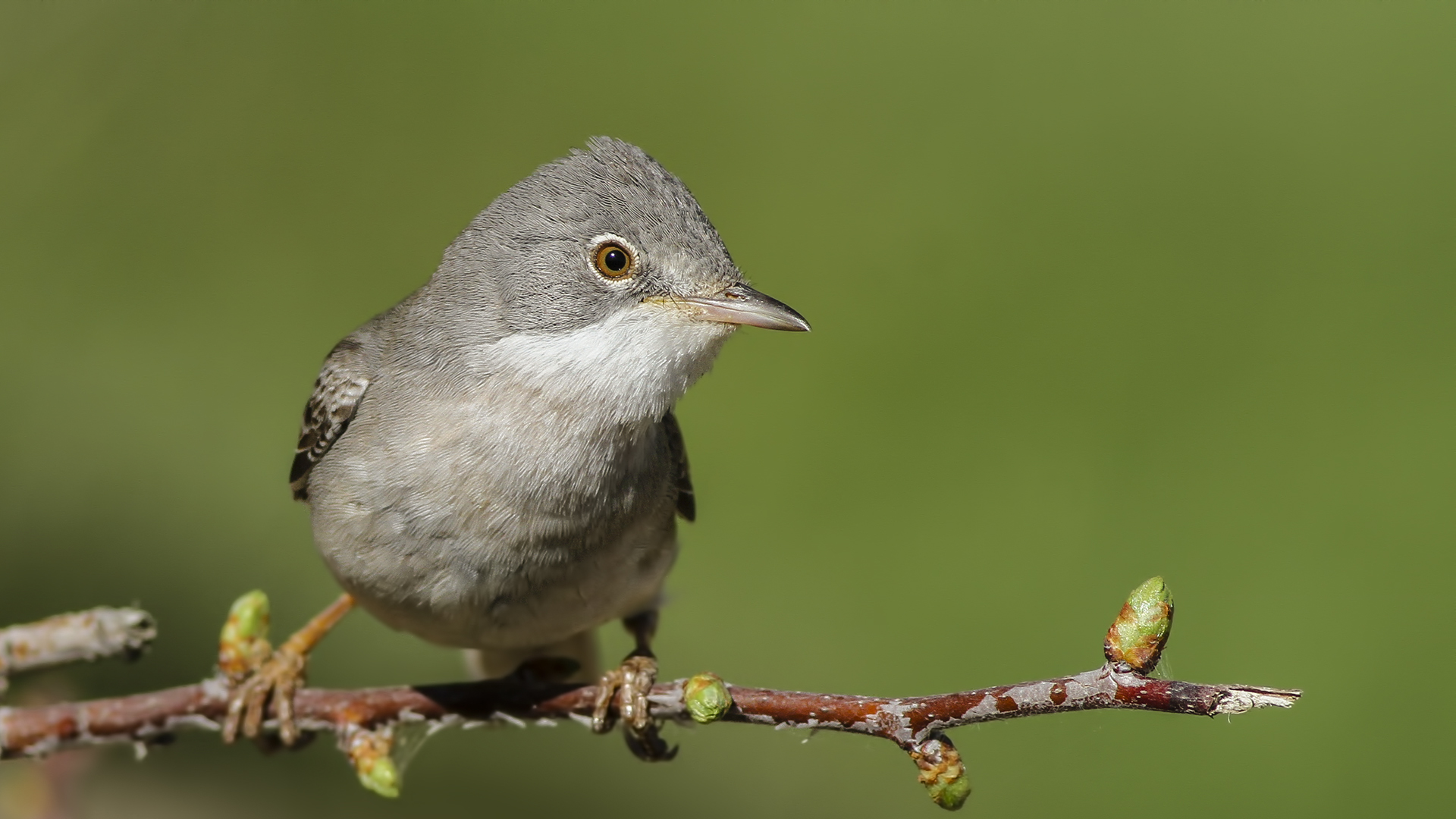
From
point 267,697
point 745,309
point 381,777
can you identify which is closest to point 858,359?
point 745,309

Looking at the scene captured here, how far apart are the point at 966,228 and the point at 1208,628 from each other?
2.43 m

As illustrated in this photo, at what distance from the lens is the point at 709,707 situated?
2.67 m

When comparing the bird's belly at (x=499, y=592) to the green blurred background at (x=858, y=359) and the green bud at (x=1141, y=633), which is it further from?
the green blurred background at (x=858, y=359)

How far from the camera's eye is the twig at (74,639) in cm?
321

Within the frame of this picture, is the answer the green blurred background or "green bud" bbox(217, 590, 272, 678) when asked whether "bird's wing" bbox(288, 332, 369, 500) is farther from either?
the green blurred background

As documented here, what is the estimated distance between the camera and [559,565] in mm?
3492

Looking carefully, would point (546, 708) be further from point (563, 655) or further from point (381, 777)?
point (563, 655)

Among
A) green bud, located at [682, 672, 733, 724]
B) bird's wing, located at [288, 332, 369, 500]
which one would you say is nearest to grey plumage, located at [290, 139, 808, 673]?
bird's wing, located at [288, 332, 369, 500]

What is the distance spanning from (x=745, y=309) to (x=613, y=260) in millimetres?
424

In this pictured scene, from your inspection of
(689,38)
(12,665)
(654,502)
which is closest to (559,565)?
(654,502)

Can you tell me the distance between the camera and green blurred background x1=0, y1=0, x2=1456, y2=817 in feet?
18.5

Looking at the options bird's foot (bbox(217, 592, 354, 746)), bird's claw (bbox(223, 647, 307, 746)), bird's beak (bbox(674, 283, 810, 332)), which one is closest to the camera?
bird's beak (bbox(674, 283, 810, 332))

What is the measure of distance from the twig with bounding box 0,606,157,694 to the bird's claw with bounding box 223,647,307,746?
1.57 feet

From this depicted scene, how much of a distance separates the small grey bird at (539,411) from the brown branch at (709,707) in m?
0.23
